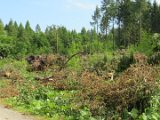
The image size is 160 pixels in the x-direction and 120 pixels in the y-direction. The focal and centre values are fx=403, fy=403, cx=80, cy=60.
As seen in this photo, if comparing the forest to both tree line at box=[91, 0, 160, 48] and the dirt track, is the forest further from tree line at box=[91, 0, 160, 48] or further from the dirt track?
tree line at box=[91, 0, 160, 48]

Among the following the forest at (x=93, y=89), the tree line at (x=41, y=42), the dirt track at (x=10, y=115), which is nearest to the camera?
the forest at (x=93, y=89)

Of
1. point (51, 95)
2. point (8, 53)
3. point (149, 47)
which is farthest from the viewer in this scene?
point (8, 53)

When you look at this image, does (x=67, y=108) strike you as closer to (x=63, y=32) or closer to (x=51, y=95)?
(x=51, y=95)

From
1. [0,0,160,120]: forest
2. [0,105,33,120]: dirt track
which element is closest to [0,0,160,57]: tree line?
[0,0,160,120]: forest

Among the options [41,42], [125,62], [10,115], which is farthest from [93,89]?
[41,42]

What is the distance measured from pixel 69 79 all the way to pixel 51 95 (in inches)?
183

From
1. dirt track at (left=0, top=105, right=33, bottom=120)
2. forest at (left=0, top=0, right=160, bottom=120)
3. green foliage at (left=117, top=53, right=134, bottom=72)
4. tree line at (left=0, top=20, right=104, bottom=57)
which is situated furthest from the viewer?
tree line at (left=0, top=20, right=104, bottom=57)

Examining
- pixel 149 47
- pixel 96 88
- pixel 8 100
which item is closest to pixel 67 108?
pixel 96 88

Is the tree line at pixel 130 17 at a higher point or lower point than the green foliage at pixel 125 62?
higher

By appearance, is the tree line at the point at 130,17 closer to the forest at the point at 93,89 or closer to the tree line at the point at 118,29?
A: the tree line at the point at 118,29

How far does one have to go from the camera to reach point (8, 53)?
217 ft

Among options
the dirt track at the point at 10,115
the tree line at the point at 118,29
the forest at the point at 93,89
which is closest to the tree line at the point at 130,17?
the tree line at the point at 118,29

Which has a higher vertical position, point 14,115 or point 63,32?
point 63,32

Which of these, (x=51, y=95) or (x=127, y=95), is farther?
(x=51, y=95)
